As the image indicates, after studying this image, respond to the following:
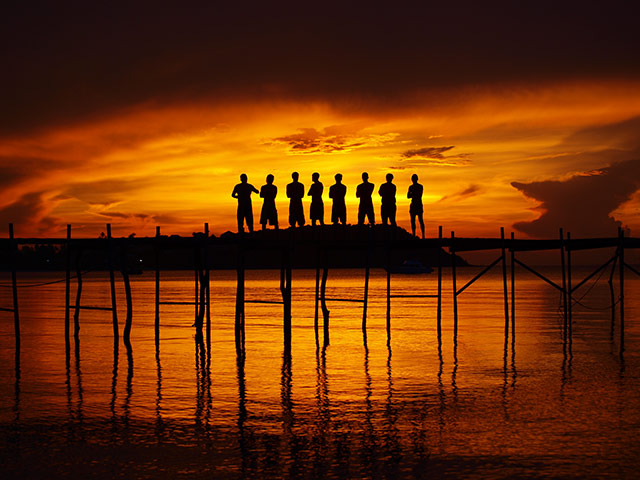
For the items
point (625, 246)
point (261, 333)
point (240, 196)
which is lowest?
point (261, 333)

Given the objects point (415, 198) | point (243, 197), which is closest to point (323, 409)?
point (243, 197)

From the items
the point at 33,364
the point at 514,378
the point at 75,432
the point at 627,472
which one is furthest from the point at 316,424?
the point at 33,364

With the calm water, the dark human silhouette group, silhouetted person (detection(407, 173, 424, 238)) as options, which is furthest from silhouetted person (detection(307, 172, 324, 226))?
the calm water

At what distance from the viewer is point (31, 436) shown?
1436cm

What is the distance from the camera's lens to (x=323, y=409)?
16.8 m

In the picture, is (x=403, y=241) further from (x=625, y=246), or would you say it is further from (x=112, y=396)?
(x=112, y=396)

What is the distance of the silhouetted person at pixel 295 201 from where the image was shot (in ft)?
94.9

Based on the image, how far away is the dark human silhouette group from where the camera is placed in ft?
94.1

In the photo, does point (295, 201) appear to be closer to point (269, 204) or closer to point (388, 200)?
point (269, 204)

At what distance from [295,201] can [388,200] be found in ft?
11.9

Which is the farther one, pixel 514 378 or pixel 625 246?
pixel 625 246

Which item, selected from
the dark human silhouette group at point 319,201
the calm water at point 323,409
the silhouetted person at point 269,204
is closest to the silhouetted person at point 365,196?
the dark human silhouette group at point 319,201

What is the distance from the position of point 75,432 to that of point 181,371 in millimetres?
8201

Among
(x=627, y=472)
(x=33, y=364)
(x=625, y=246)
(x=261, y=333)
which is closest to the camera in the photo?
(x=627, y=472)
